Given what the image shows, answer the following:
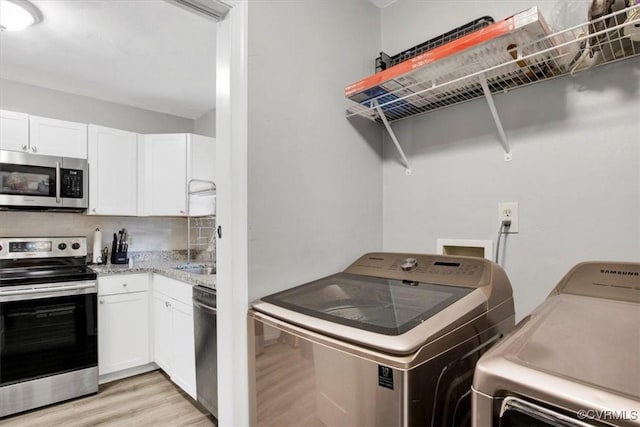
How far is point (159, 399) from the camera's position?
2.31m

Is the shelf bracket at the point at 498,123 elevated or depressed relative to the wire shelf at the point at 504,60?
depressed

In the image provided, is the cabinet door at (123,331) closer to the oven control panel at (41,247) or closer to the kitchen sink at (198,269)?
the kitchen sink at (198,269)

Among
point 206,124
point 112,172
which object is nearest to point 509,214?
point 112,172

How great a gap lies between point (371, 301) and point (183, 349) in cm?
173

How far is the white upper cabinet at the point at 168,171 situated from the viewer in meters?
3.05

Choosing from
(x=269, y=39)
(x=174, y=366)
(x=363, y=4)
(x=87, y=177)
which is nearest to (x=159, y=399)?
(x=174, y=366)

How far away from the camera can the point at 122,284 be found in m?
2.60

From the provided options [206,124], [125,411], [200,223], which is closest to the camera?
[125,411]

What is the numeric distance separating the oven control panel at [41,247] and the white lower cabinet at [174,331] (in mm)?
756

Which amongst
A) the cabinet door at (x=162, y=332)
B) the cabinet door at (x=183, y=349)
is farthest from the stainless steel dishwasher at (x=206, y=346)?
the cabinet door at (x=162, y=332)

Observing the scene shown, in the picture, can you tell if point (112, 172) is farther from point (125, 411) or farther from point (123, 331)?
point (125, 411)

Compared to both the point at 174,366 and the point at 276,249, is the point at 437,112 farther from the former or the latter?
the point at 174,366

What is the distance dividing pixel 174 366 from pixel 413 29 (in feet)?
8.54

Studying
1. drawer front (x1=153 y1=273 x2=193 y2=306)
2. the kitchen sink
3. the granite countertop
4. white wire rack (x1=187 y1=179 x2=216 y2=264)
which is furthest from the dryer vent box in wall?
white wire rack (x1=187 y1=179 x2=216 y2=264)
